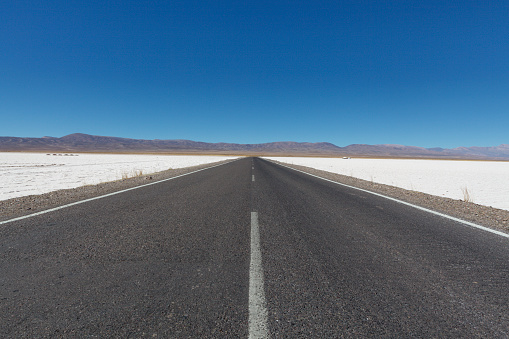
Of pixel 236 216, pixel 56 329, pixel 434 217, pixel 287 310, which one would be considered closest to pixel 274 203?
pixel 236 216

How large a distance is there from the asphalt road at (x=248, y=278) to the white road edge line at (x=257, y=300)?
0.01 metres

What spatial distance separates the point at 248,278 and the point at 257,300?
1.30 ft

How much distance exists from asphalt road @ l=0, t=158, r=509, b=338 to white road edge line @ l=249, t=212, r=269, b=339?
1 centimetres

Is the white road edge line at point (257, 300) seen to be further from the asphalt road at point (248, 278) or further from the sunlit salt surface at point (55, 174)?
the sunlit salt surface at point (55, 174)

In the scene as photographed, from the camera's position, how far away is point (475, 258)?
3.12 metres

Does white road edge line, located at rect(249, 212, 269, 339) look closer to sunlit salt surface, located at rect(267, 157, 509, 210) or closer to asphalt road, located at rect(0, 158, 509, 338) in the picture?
asphalt road, located at rect(0, 158, 509, 338)

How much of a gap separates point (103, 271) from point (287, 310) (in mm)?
2037

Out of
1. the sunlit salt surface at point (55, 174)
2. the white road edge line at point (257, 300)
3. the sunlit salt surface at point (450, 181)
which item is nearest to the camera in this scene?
the white road edge line at point (257, 300)

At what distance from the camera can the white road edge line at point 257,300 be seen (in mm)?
1739

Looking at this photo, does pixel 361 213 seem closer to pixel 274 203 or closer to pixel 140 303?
pixel 274 203

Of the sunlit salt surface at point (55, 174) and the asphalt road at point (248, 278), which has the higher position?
the asphalt road at point (248, 278)

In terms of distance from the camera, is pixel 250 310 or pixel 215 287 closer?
pixel 250 310

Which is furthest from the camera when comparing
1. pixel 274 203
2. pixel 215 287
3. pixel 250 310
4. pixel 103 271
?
pixel 274 203

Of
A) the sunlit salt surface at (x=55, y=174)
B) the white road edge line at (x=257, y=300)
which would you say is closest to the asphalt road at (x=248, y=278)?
the white road edge line at (x=257, y=300)
